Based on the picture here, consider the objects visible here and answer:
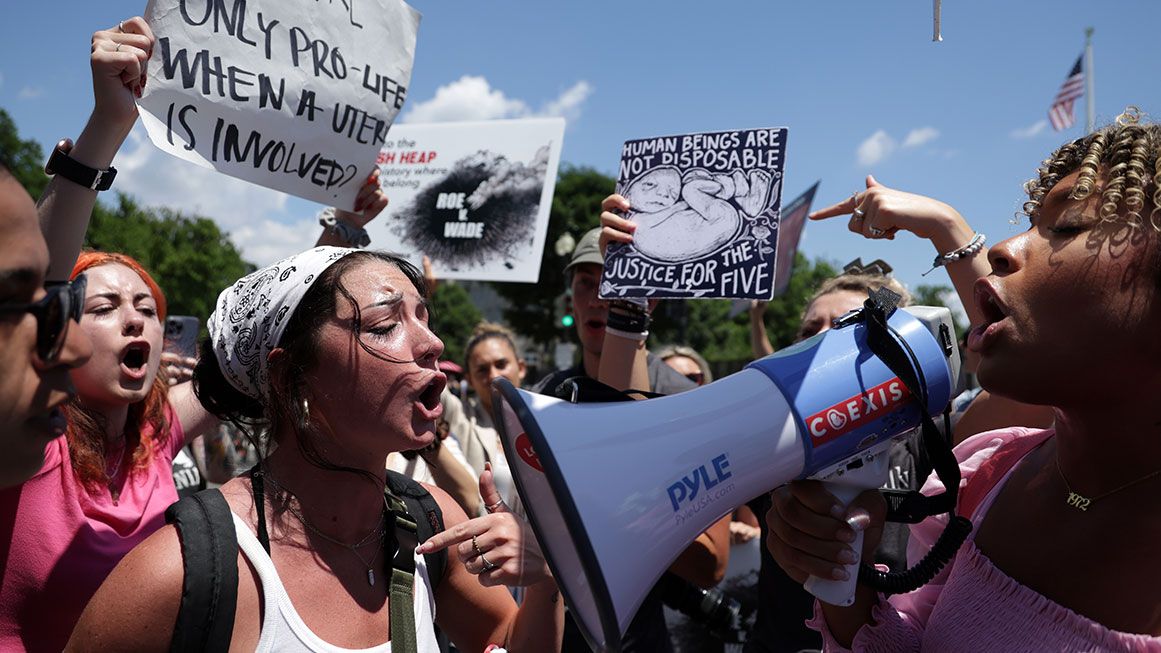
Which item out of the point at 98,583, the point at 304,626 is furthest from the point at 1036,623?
the point at 98,583

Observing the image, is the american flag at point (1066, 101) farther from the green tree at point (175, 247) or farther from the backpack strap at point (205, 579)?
the green tree at point (175, 247)

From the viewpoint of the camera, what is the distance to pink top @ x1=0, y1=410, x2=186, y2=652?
1.84 metres

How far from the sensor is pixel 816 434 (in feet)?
4.66

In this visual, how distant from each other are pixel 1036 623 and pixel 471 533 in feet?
3.63

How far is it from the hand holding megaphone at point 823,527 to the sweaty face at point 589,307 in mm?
2194

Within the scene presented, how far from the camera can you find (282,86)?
9.09 ft

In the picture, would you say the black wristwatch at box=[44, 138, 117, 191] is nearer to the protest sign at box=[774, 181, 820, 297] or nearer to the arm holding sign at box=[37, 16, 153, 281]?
the arm holding sign at box=[37, 16, 153, 281]

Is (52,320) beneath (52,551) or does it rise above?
above

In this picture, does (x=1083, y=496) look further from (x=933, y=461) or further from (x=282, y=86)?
(x=282, y=86)

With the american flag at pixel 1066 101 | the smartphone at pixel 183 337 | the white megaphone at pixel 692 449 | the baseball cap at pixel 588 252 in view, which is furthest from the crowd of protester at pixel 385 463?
the american flag at pixel 1066 101

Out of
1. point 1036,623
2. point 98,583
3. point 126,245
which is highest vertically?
point 126,245

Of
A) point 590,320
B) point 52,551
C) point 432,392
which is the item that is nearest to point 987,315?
point 432,392

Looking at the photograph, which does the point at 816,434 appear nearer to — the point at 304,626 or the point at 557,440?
the point at 557,440

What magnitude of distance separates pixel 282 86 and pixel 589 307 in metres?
1.73
